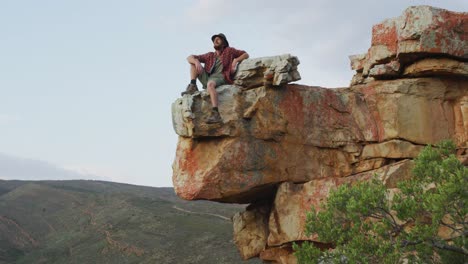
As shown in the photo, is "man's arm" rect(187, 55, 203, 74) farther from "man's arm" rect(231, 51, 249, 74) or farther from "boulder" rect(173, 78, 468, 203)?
"boulder" rect(173, 78, 468, 203)

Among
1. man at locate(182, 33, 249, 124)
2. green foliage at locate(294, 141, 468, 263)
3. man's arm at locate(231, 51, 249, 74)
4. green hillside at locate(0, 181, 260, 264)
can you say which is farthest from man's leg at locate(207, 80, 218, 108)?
green hillside at locate(0, 181, 260, 264)

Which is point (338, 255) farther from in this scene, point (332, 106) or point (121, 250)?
point (121, 250)

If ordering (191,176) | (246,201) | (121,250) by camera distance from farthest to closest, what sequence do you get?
(121,250), (246,201), (191,176)

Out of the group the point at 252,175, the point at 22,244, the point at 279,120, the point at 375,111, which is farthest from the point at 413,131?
Answer: the point at 22,244

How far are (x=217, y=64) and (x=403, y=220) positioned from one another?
1090 centimetres

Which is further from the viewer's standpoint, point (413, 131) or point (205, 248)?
point (205, 248)

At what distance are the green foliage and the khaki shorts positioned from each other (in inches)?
309

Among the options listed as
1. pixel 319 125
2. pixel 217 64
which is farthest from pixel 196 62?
pixel 319 125

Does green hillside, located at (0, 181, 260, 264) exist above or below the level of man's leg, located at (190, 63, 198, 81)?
below

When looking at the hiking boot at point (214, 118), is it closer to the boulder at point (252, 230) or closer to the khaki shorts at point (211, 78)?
the khaki shorts at point (211, 78)

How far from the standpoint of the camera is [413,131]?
70.6ft

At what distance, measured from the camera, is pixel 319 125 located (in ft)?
72.1

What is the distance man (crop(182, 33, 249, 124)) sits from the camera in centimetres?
2162

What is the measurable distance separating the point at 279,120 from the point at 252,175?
2735mm
